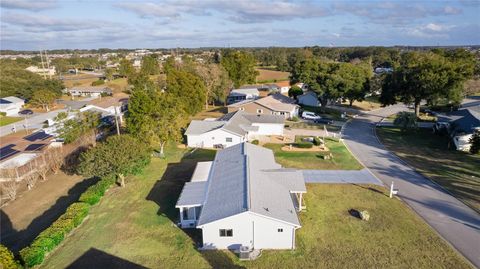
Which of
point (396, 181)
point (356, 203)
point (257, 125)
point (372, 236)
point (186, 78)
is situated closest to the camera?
point (372, 236)

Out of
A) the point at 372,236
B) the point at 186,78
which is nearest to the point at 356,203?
the point at 372,236

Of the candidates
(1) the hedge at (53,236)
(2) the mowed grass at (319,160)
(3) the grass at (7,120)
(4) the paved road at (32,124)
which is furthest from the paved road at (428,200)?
(3) the grass at (7,120)

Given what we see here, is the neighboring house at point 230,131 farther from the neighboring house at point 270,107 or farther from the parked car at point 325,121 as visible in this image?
the parked car at point 325,121

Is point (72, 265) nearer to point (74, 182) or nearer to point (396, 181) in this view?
point (74, 182)

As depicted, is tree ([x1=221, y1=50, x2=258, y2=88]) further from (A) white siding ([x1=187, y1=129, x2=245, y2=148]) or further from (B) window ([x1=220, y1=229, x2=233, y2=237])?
(B) window ([x1=220, y1=229, x2=233, y2=237])

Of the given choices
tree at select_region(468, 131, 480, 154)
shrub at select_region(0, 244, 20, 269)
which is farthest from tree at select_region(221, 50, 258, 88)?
shrub at select_region(0, 244, 20, 269)

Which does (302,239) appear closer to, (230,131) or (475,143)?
(230,131)
